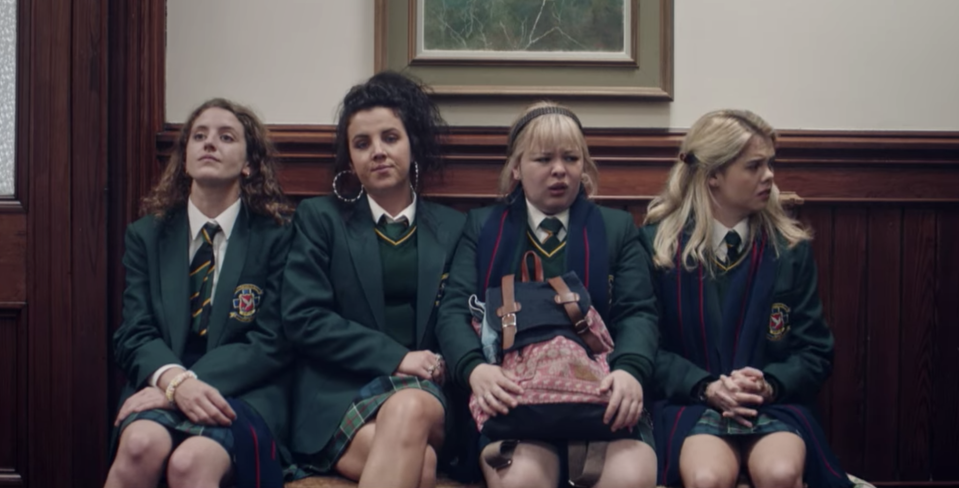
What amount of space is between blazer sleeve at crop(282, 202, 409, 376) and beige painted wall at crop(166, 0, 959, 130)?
→ 1.74 feet

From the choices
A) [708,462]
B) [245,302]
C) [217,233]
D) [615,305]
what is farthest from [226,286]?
[708,462]

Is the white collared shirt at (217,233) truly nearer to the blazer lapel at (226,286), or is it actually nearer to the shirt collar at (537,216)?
the blazer lapel at (226,286)

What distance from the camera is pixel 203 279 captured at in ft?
7.99

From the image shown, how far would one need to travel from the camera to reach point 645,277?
242 centimetres

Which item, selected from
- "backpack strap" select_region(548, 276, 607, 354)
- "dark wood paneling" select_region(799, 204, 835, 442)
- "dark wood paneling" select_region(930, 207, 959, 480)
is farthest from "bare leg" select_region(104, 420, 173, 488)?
"dark wood paneling" select_region(930, 207, 959, 480)

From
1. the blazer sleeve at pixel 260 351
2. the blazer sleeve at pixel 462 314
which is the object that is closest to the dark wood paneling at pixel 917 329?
the blazer sleeve at pixel 462 314

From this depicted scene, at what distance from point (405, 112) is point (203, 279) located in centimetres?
68

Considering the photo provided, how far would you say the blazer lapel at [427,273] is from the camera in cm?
244

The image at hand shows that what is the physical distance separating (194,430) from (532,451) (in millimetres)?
762

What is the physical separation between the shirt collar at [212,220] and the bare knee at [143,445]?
55 cm

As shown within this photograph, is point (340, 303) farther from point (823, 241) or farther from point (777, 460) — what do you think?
point (823, 241)

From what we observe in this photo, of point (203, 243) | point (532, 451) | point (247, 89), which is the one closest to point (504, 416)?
point (532, 451)

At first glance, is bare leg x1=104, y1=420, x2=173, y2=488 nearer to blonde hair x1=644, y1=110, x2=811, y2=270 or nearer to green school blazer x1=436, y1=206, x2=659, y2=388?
green school blazer x1=436, y1=206, x2=659, y2=388

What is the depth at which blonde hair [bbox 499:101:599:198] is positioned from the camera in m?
2.42
